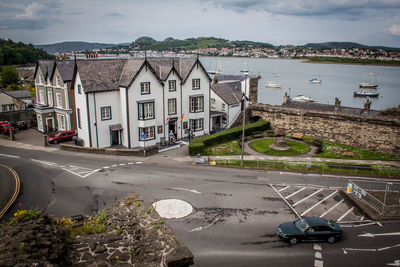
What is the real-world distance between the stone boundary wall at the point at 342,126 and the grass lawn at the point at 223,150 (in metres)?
11.3

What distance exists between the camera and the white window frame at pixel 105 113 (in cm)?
3885

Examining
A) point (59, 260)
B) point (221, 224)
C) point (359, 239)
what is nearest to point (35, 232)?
point (59, 260)

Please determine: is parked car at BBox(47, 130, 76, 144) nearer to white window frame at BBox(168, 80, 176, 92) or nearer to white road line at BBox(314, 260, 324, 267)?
white window frame at BBox(168, 80, 176, 92)

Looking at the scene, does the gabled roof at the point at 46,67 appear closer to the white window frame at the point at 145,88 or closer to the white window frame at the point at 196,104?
the white window frame at the point at 145,88

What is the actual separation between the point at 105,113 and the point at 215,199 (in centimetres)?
2131

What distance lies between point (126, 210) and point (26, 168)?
23595 millimetres

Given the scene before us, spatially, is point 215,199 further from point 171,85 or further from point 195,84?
point 195,84

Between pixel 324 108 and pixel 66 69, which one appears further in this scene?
pixel 324 108

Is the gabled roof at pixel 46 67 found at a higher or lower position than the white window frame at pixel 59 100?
higher

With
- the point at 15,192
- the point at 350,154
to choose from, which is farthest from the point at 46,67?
the point at 350,154

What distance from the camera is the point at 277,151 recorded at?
3925 cm

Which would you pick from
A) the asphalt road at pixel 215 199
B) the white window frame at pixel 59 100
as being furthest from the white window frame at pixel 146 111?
the white window frame at pixel 59 100

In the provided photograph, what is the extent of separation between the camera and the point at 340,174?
31672 millimetres

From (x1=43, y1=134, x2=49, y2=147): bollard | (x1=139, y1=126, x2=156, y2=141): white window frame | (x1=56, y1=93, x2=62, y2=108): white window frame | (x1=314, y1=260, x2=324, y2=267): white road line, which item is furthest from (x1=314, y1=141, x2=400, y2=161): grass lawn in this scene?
(x1=56, y1=93, x2=62, y2=108): white window frame
